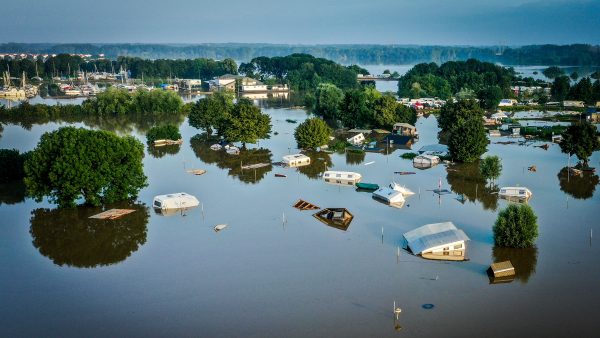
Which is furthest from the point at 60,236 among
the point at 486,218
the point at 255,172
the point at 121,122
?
the point at 121,122

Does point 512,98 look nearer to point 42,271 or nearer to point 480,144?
point 480,144

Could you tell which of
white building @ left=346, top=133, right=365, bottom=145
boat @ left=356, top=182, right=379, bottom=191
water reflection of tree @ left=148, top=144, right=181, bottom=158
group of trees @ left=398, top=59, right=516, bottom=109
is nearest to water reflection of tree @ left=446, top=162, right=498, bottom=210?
boat @ left=356, top=182, right=379, bottom=191

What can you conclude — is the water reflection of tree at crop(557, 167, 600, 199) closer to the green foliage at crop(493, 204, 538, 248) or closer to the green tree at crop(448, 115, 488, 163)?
the green tree at crop(448, 115, 488, 163)

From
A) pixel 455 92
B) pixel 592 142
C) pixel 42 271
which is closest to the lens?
pixel 42 271

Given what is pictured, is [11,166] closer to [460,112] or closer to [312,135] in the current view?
[312,135]

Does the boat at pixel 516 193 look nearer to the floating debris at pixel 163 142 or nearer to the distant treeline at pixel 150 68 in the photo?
the floating debris at pixel 163 142

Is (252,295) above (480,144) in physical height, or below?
below

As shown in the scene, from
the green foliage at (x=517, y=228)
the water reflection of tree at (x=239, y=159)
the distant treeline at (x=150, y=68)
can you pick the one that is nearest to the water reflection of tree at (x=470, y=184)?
the green foliage at (x=517, y=228)
